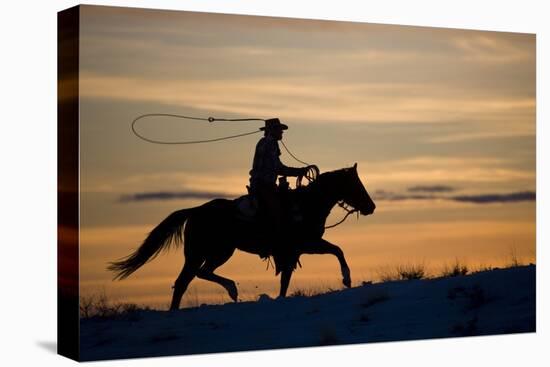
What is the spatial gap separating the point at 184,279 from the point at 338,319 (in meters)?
1.52

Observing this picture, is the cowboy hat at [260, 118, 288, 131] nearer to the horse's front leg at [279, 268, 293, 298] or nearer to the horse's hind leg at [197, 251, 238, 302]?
the horse's hind leg at [197, 251, 238, 302]

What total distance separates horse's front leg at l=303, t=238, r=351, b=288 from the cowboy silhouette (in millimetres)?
356

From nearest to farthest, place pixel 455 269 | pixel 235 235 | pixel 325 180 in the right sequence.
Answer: pixel 235 235, pixel 325 180, pixel 455 269

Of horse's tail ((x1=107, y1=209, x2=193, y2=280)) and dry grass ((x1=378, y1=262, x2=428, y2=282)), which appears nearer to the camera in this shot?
horse's tail ((x1=107, y1=209, x2=193, y2=280))

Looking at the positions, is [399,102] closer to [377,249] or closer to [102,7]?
[377,249]

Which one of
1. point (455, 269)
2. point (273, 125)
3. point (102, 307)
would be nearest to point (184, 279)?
point (102, 307)

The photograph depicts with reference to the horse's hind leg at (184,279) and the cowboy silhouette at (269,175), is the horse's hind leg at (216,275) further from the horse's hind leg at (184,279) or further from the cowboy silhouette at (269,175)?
the cowboy silhouette at (269,175)

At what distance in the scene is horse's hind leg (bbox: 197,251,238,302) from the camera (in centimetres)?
1252

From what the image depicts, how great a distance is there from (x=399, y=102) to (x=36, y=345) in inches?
153

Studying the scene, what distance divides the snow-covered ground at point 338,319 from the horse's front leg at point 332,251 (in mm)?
126

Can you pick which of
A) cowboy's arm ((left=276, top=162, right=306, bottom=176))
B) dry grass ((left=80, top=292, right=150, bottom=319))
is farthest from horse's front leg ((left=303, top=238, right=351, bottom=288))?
dry grass ((left=80, top=292, right=150, bottom=319))

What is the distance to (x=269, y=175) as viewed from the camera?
12680 millimetres

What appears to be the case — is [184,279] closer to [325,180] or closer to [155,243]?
[155,243]

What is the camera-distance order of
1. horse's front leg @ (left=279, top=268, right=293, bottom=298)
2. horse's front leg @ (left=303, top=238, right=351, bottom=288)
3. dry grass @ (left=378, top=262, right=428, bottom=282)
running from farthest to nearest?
1. dry grass @ (left=378, top=262, right=428, bottom=282)
2. horse's front leg @ (left=303, top=238, right=351, bottom=288)
3. horse's front leg @ (left=279, top=268, right=293, bottom=298)
